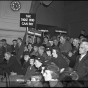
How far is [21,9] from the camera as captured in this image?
342 inches

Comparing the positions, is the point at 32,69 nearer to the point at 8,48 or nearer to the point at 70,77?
the point at 70,77

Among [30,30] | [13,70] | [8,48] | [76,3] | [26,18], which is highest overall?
[76,3]

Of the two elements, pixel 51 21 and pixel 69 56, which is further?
pixel 51 21

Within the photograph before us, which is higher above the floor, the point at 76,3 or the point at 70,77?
the point at 76,3

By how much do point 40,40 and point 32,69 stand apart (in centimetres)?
289

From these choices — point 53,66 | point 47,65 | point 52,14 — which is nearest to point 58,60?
point 47,65

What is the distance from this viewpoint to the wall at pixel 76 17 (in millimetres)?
10633

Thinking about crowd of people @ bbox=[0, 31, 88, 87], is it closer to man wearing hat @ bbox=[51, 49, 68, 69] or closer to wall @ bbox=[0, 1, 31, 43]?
man wearing hat @ bbox=[51, 49, 68, 69]

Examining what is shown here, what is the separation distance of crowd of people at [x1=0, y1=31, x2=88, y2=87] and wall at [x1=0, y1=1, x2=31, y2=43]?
1690 mm

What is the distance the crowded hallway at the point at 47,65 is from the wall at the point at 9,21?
1.72m

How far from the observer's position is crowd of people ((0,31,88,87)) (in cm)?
254

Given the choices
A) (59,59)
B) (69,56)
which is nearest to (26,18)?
(69,56)

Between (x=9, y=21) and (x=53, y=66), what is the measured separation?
6.30 meters

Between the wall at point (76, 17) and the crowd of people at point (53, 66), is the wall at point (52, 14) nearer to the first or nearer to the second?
the wall at point (76, 17)
